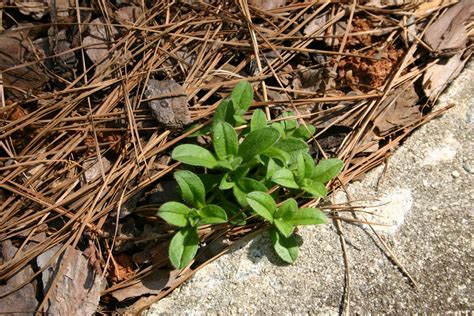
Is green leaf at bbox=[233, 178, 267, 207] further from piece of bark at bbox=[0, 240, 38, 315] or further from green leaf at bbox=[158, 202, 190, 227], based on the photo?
piece of bark at bbox=[0, 240, 38, 315]

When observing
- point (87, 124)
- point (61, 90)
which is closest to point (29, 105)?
point (61, 90)

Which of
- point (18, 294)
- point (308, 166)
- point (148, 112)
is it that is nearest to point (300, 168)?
point (308, 166)

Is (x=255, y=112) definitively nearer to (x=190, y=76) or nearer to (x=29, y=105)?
(x=190, y=76)

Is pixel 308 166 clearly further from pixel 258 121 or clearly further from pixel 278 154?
pixel 258 121


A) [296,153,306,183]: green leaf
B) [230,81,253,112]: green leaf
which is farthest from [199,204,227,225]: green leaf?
[230,81,253,112]: green leaf

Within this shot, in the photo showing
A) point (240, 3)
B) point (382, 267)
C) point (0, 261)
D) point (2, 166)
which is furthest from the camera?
point (240, 3)

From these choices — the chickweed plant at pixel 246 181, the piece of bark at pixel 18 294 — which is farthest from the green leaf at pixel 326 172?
the piece of bark at pixel 18 294
